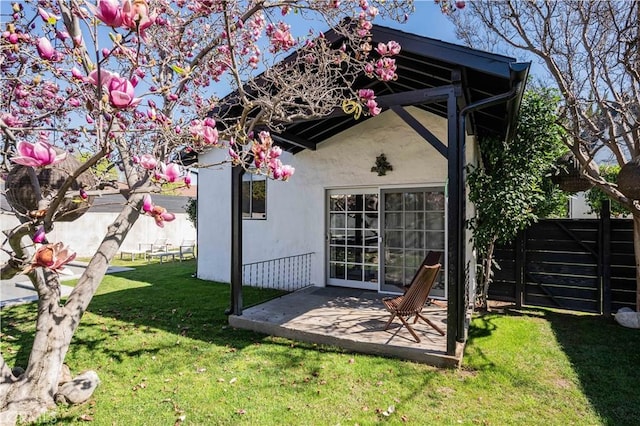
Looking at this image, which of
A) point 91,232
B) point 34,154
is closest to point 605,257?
point 34,154

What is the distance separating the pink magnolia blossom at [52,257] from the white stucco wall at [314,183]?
215 inches

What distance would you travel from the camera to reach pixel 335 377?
12.4ft

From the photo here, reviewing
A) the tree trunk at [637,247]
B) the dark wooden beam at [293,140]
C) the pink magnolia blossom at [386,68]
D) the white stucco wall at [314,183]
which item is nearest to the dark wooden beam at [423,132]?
the pink magnolia blossom at [386,68]

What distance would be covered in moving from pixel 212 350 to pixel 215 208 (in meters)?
5.08

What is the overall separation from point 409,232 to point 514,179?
2.04 metres

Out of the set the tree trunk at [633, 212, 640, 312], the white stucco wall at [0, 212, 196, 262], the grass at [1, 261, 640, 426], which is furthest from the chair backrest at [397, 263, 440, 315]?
the white stucco wall at [0, 212, 196, 262]

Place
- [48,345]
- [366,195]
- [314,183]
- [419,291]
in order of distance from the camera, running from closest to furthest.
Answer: [48,345] → [419,291] → [366,195] → [314,183]

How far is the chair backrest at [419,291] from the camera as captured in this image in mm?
4359

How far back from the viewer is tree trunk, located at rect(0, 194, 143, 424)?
10.1 feet

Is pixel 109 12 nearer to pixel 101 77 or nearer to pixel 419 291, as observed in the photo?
pixel 101 77

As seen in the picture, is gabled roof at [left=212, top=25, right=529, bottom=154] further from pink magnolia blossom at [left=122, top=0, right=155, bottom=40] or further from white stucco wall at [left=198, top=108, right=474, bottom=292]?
pink magnolia blossom at [left=122, top=0, right=155, bottom=40]

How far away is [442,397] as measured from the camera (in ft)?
11.0

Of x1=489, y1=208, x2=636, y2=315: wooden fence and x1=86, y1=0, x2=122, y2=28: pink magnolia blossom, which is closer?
x1=86, y1=0, x2=122, y2=28: pink magnolia blossom

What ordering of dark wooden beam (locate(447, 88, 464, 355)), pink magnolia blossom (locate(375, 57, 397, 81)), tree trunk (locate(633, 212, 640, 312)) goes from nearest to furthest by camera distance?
pink magnolia blossom (locate(375, 57, 397, 81)), dark wooden beam (locate(447, 88, 464, 355)), tree trunk (locate(633, 212, 640, 312))
